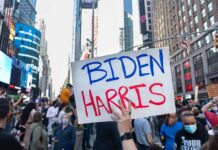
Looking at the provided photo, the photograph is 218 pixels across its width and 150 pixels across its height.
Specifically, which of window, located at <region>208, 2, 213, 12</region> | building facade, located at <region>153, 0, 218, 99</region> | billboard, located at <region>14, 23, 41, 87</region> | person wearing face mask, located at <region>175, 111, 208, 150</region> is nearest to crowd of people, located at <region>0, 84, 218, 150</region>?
person wearing face mask, located at <region>175, 111, 208, 150</region>

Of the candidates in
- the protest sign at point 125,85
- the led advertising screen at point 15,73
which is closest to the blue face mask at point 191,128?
the protest sign at point 125,85

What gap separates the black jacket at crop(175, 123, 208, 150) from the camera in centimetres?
411

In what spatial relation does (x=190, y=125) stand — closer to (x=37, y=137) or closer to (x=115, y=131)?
(x=115, y=131)

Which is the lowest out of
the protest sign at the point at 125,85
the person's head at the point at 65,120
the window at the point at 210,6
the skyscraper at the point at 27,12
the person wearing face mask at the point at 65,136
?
the person wearing face mask at the point at 65,136

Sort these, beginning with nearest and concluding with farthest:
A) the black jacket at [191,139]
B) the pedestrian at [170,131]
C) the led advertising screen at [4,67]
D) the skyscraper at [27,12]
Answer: the black jacket at [191,139]
the pedestrian at [170,131]
the led advertising screen at [4,67]
the skyscraper at [27,12]

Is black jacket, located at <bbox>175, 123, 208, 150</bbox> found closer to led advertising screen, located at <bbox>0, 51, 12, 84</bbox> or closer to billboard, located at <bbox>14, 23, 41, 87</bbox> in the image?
led advertising screen, located at <bbox>0, 51, 12, 84</bbox>

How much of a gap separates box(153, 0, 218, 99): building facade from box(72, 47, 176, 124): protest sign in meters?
33.8

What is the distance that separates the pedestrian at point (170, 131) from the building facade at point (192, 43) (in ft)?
103

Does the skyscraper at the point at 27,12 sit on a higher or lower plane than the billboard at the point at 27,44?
higher

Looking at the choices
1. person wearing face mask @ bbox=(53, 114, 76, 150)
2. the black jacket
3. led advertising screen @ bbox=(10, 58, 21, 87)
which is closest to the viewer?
the black jacket

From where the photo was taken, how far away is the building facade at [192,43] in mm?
46956

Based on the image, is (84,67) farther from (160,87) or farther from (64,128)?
(64,128)

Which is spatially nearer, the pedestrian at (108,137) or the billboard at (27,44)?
the pedestrian at (108,137)

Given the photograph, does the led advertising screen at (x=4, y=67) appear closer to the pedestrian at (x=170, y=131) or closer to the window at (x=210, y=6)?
the pedestrian at (x=170, y=131)
